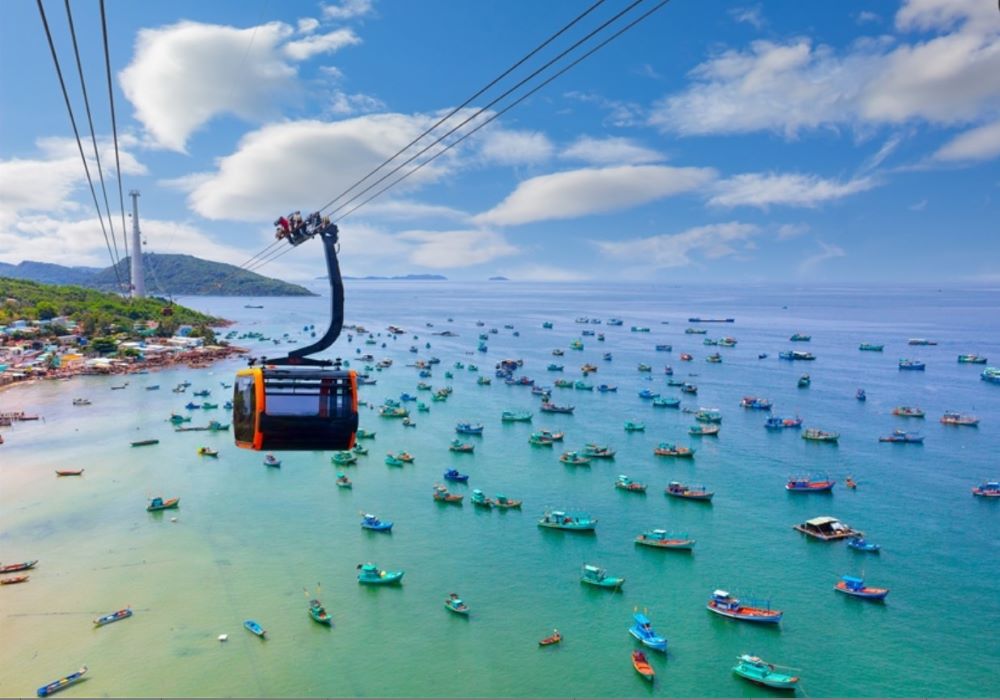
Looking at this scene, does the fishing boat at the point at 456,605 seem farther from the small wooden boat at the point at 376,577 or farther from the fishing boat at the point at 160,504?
the fishing boat at the point at 160,504

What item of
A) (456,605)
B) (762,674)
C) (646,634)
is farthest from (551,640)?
(762,674)

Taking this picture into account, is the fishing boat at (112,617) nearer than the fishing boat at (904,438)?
Yes

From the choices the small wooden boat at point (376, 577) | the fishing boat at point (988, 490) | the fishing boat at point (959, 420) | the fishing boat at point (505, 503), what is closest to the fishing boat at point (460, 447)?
the fishing boat at point (505, 503)

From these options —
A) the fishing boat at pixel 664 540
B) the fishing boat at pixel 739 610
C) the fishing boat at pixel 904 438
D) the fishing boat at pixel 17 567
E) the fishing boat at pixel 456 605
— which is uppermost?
the fishing boat at pixel 904 438

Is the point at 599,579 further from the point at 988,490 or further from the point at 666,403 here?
the point at 666,403

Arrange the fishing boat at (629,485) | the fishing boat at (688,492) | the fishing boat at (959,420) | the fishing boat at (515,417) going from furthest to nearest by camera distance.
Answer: the fishing boat at (515,417) < the fishing boat at (959,420) < the fishing boat at (629,485) < the fishing boat at (688,492)

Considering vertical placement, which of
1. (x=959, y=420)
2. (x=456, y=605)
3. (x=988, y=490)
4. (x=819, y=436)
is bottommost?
(x=456, y=605)
